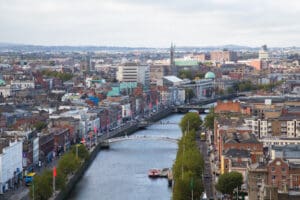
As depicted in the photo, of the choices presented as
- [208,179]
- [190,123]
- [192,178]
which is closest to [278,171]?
[192,178]

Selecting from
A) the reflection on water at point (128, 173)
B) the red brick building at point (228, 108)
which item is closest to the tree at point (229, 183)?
the reflection on water at point (128, 173)

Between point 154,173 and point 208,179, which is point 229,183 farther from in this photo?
point 154,173

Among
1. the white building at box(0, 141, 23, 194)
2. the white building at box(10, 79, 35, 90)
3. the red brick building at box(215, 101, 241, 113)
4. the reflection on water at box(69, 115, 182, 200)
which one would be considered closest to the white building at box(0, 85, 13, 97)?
the white building at box(10, 79, 35, 90)

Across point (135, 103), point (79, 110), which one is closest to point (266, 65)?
point (135, 103)

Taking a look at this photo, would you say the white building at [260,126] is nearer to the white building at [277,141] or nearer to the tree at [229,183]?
the white building at [277,141]

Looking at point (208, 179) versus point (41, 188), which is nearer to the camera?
point (41, 188)
